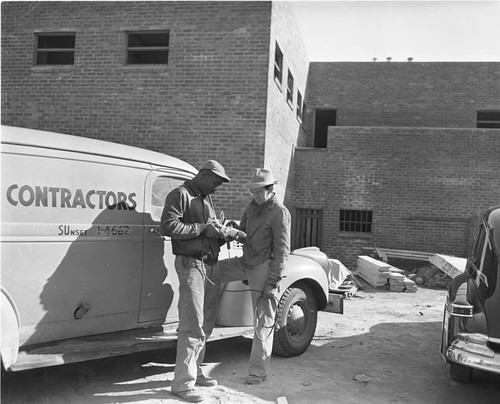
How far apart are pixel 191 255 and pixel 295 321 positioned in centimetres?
180

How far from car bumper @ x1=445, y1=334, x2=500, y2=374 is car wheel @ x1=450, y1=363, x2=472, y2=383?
25.2 inches

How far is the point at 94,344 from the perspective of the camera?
382 centimetres

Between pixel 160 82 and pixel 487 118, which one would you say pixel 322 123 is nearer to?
pixel 487 118

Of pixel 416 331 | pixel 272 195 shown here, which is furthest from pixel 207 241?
pixel 416 331

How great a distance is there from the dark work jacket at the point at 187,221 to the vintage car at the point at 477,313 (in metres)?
2.28

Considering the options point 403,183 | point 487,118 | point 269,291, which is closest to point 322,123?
point 403,183

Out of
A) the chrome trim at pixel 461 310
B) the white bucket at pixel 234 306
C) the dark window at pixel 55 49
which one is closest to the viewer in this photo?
the chrome trim at pixel 461 310

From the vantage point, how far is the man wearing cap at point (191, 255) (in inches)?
157

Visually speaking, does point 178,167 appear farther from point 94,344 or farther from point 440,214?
point 440,214

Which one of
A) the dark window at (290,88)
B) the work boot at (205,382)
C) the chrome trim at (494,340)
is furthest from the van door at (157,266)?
the dark window at (290,88)

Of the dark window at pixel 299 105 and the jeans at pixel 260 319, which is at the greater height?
the dark window at pixel 299 105

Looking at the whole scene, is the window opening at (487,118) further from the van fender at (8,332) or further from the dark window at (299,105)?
the van fender at (8,332)

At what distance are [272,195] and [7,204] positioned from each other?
7.64ft

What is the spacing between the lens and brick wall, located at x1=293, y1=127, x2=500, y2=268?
42.4 feet
